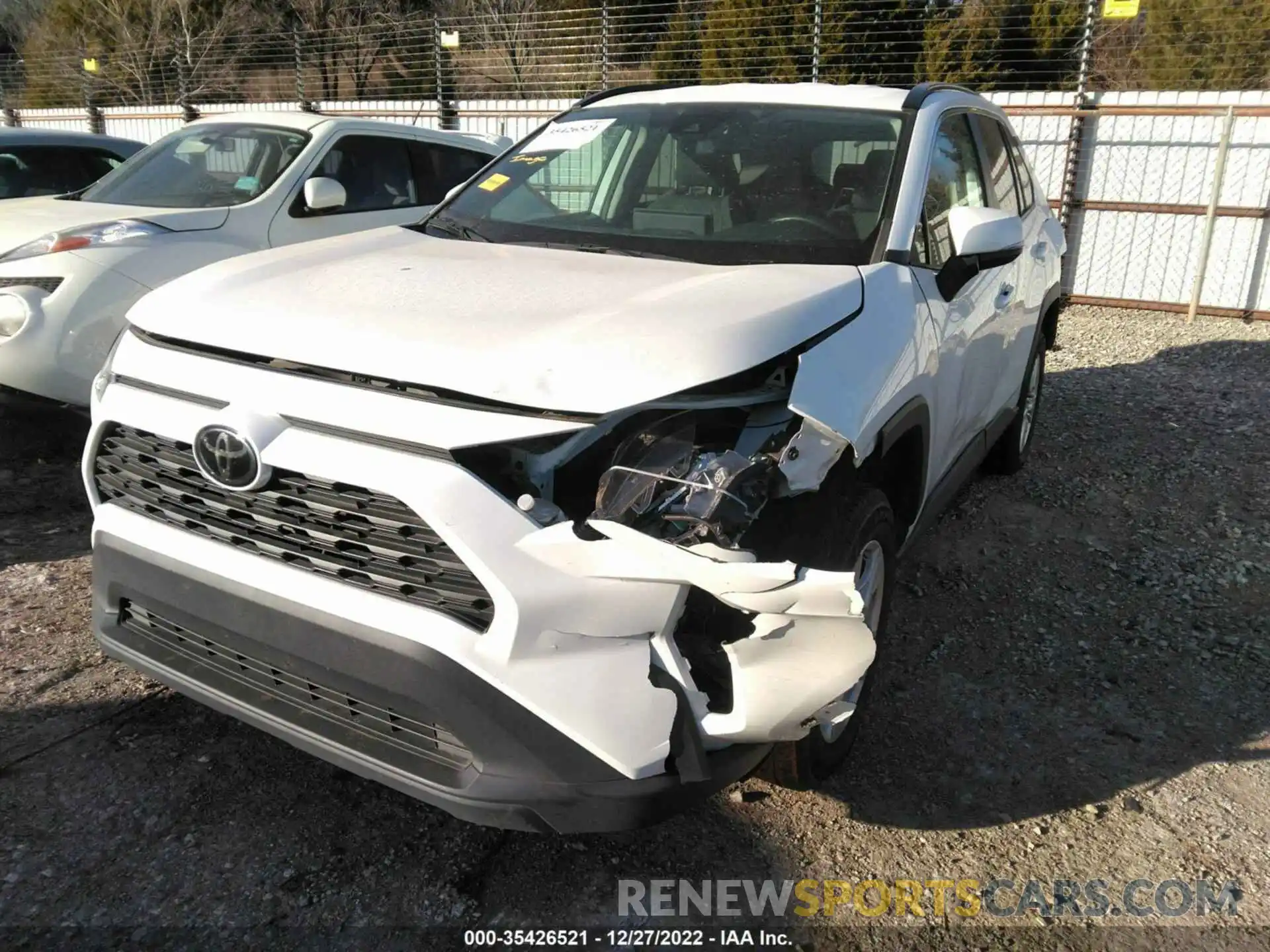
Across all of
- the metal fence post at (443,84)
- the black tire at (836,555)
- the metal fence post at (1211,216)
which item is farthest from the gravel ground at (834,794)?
the metal fence post at (443,84)

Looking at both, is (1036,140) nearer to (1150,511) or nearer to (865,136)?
(1150,511)

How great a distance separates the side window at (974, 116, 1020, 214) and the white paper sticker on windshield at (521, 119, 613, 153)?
5.16 ft

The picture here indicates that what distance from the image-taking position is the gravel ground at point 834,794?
2.38m

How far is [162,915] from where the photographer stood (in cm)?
230

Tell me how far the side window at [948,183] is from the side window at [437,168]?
3.45 metres

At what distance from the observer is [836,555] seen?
7.77 feet

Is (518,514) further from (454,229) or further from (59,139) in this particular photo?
(59,139)

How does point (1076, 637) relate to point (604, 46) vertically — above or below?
below

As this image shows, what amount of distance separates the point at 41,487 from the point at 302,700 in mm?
3496

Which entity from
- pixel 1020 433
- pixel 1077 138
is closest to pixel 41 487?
pixel 1020 433

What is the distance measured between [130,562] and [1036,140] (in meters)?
10.7

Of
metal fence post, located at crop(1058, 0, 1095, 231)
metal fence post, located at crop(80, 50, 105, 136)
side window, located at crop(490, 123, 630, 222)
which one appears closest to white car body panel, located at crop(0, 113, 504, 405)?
side window, located at crop(490, 123, 630, 222)

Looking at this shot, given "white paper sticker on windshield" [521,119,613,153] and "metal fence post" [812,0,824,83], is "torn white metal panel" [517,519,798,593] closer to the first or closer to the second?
"white paper sticker on windshield" [521,119,613,153]

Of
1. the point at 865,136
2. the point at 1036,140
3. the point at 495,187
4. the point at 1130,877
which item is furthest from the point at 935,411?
the point at 1036,140
